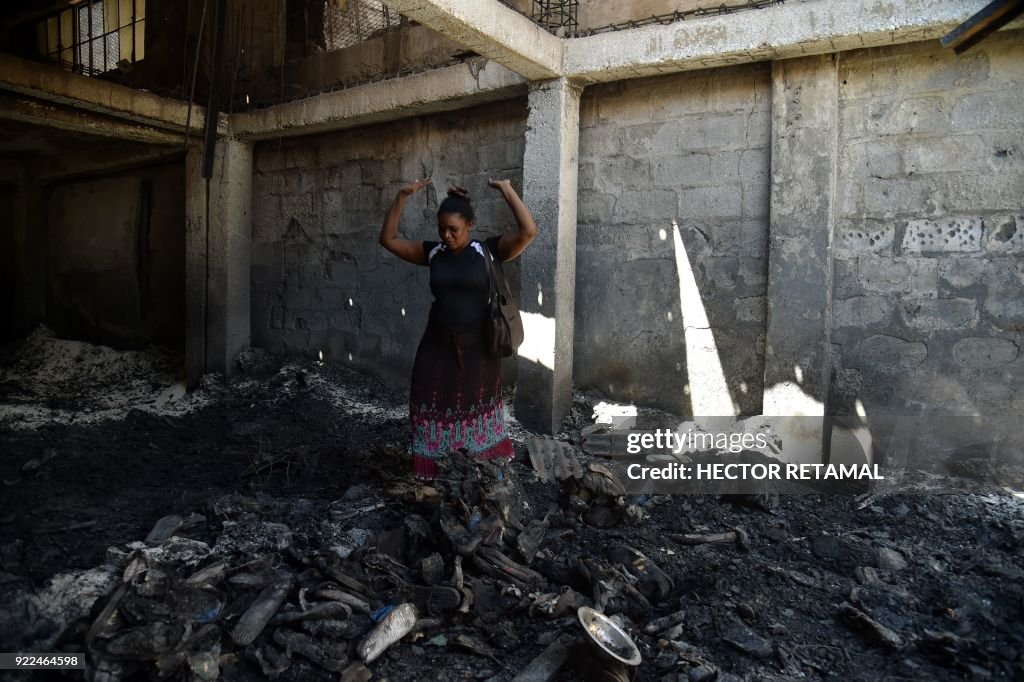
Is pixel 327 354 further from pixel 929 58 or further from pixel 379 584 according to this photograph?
pixel 929 58

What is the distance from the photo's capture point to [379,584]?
3504 mm

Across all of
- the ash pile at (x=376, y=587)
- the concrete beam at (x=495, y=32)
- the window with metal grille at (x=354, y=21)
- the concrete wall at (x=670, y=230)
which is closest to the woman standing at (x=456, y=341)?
the ash pile at (x=376, y=587)

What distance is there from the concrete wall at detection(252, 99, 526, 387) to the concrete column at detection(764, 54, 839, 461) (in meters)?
2.15

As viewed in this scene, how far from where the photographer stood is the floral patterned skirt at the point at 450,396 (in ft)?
14.5

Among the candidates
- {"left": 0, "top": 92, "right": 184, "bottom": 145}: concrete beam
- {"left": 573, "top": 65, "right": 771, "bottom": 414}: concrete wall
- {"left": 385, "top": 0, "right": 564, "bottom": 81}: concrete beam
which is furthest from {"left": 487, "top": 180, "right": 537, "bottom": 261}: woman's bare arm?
{"left": 0, "top": 92, "right": 184, "bottom": 145}: concrete beam

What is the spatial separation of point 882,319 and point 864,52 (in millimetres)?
Result: 1778

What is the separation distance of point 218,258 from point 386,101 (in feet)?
9.34

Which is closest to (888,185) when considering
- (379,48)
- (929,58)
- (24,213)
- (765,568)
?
(929,58)

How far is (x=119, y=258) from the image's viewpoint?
9.47 m

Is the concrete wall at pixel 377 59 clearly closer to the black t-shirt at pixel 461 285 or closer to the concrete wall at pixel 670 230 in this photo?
the concrete wall at pixel 670 230

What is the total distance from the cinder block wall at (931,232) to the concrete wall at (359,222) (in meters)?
2.66

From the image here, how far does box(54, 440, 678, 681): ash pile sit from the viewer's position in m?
2.95

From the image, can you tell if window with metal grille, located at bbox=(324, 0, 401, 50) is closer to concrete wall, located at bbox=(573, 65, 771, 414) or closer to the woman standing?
concrete wall, located at bbox=(573, 65, 771, 414)

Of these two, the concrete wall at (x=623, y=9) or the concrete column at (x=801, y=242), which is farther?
the concrete wall at (x=623, y=9)
